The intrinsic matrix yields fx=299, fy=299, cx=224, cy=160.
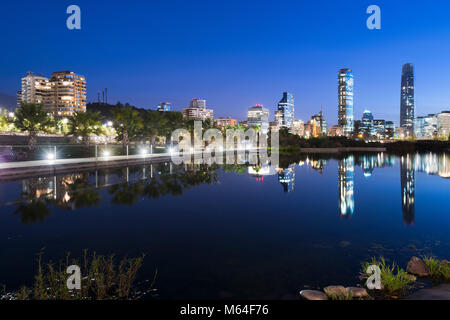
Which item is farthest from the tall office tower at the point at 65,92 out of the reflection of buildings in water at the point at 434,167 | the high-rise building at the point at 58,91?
the reflection of buildings in water at the point at 434,167

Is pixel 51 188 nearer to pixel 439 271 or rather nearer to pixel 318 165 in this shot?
pixel 439 271

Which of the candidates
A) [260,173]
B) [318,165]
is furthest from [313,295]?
[318,165]

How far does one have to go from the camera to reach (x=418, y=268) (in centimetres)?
548

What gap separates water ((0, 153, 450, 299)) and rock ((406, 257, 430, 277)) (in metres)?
0.80

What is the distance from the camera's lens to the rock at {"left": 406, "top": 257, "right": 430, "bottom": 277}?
540 cm

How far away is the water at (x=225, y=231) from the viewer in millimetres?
5516

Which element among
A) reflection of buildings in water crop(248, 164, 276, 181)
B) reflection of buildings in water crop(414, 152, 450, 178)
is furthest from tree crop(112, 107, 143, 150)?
reflection of buildings in water crop(414, 152, 450, 178)

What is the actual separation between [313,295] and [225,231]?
4.16 metres
